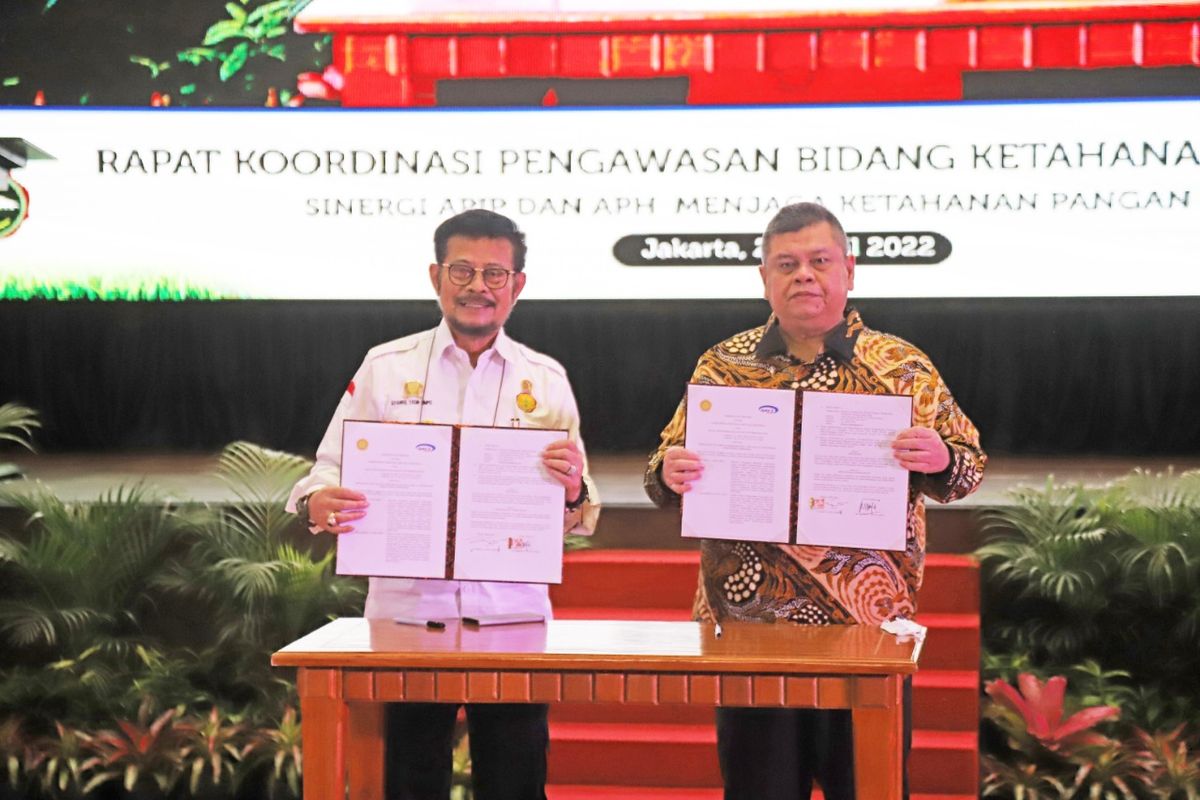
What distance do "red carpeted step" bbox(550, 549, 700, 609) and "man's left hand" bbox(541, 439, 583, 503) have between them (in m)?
1.84

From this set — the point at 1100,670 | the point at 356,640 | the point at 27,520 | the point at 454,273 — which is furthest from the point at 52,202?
the point at 1100,670

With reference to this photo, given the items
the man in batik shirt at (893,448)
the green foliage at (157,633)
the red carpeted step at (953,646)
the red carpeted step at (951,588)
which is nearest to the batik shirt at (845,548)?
the man in batik shirt at (893,448)

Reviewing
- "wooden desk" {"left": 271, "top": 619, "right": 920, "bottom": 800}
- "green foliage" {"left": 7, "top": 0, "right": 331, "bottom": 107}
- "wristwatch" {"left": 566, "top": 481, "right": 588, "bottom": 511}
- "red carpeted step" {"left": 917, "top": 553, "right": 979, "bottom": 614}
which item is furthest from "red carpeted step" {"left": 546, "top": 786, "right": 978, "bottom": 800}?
"green foliage" {"left": 7, "top": 0, "right": 331, "bottom": 107}

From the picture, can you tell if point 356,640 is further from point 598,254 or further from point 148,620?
point 598,254

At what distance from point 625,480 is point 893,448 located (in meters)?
2.75

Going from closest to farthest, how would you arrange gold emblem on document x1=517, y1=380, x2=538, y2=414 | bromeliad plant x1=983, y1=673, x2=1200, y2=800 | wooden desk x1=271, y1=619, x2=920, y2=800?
1. wooden desk x1=271, y1=619, x2=920, y2=800
2. gold emblem on document x1=517, y1=380, x2=538, y2=414
3. bromeliad plant x1=983, y1=673, x2=1200, y2=800

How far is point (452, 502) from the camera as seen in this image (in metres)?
2.99

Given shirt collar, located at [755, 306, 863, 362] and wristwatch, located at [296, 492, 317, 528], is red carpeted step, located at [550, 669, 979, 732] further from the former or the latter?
A: shirt collar, located at [755, 306, 863, 362]

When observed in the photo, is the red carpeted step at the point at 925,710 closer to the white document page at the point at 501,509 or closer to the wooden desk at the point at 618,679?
the white document page at the point at 501,509

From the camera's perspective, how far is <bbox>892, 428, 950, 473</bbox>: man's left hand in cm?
288

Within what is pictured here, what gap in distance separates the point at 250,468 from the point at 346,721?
7.94ft

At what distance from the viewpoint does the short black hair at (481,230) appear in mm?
3107

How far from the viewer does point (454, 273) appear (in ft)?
10.2

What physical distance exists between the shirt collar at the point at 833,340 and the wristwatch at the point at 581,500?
51 centimetres
